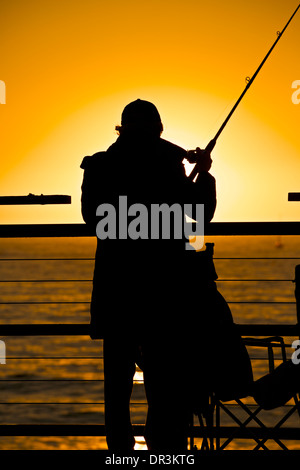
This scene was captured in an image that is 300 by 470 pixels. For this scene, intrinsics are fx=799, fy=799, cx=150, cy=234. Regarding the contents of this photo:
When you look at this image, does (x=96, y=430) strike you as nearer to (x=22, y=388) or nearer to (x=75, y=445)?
(x=75, y=445)

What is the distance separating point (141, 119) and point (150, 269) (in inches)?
23.8

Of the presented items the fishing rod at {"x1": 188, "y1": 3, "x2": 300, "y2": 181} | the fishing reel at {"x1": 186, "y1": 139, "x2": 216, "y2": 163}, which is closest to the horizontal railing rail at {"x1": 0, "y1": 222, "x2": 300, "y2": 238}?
the fishing rod at {"x1": 188, "y1": 3, "x2": 300, "y2": 181}

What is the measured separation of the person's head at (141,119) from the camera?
320cm

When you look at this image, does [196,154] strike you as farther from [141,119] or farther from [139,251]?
[139,251]

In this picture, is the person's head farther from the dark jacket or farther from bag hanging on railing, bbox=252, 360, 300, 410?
bag hanging on railing, bbox=252, 360, 300, 410

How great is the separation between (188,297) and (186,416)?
51cm

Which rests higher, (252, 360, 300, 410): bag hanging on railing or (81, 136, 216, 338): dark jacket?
(81, 136, 216, 338): dark jacket

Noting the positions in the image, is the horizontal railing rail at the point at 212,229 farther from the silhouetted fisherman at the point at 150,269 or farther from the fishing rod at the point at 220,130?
the silhouetted fisherman at the point at 150,269

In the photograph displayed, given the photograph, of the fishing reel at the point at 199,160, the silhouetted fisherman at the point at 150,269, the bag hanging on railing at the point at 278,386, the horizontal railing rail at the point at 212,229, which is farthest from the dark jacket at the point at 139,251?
the horizontal railing rail at the point at 212,229

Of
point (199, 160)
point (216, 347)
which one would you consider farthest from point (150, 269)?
point (199, 160)

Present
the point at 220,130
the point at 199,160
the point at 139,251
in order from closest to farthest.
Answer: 1. the point at 139,251
2. the point at 199,160
3. the point at 220,130

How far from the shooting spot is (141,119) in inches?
126

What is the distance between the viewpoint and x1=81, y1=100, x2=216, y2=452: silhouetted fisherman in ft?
10.6

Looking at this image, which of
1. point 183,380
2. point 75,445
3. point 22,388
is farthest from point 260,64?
point 22,388
